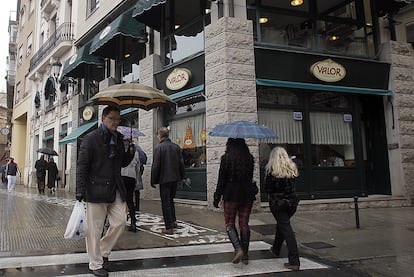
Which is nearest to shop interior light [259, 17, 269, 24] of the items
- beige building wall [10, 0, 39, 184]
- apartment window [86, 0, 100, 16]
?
apartment window [86, 0, 100, 16]

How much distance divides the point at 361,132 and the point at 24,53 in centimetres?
2981

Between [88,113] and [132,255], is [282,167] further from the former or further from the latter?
[88,113]

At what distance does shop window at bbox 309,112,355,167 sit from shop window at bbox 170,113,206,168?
3222 millimetres

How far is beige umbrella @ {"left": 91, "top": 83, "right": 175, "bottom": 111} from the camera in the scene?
669 cm

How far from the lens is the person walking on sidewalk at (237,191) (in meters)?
5.13

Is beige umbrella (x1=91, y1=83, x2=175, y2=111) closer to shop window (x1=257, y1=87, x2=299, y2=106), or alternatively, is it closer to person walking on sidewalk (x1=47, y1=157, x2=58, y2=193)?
shop window (x1=257, y1=87, x2=299, y2=106)

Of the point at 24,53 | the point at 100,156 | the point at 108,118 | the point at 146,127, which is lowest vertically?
the point at 100,156

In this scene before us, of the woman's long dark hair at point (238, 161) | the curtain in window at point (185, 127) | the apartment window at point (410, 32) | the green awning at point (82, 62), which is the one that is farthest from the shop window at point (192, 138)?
the apartment window at point (410, 32)

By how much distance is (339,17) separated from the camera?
12.0 metres

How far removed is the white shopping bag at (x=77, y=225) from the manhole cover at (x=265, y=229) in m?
3.82

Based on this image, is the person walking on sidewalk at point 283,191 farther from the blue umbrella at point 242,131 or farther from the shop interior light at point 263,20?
the shop interior light at point 263,20

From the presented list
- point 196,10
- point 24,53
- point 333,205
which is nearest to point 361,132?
point 333,205

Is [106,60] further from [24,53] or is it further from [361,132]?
[24,53]

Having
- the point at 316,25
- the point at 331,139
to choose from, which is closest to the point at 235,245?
the point at 331,139
